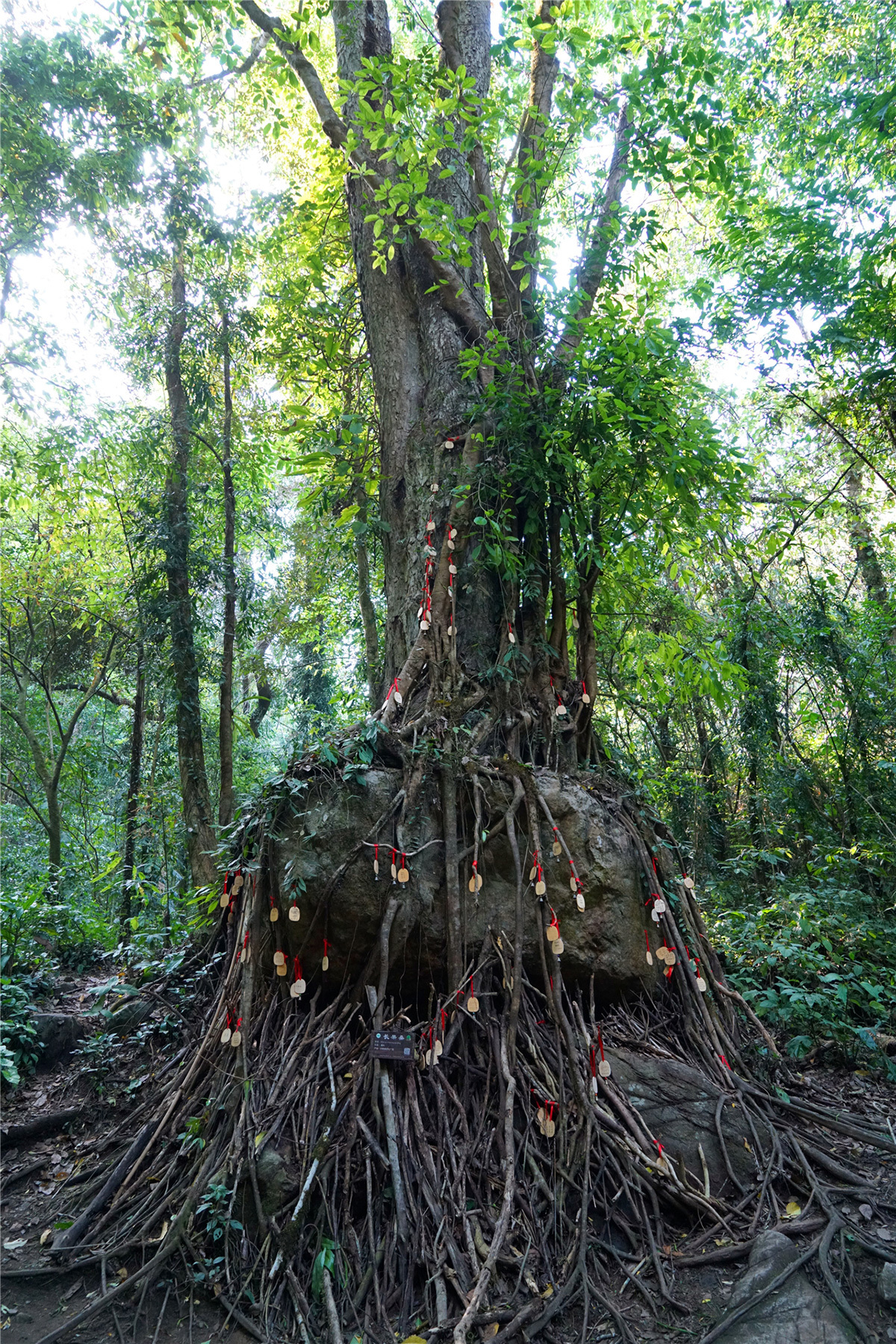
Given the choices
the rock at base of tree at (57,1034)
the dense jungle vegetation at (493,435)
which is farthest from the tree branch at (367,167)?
the rock at base of tree at (57,1034)

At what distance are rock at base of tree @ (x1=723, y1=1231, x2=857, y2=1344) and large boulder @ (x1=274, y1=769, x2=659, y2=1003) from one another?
1279mm

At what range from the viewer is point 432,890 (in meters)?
3.59

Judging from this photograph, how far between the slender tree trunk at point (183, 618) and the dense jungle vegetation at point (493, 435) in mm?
42

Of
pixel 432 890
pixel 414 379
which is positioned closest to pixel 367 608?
pixel 414 379

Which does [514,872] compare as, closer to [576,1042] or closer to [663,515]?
[576,1042]

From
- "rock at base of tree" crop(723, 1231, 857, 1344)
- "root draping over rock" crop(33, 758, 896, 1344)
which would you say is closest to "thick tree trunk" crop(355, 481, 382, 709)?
"root draping over rock" crop(33, 758, 896, 1344)

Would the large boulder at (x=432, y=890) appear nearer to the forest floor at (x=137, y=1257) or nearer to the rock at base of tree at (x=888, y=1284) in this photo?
the forest floor at (x=137, y=1257)

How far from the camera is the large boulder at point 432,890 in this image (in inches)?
140

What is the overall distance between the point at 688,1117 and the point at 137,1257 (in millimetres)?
2386

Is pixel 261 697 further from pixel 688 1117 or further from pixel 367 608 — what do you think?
pixel 688 1117

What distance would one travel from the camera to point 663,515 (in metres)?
4.42

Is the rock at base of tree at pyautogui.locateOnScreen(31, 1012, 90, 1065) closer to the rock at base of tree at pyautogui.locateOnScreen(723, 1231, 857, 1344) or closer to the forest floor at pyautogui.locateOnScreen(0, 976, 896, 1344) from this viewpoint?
the forest floor at pyautogui.locateOnScreen(0, 976, 896, 1344)

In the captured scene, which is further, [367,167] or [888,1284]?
[367,167]

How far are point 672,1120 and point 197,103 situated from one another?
10.5m
